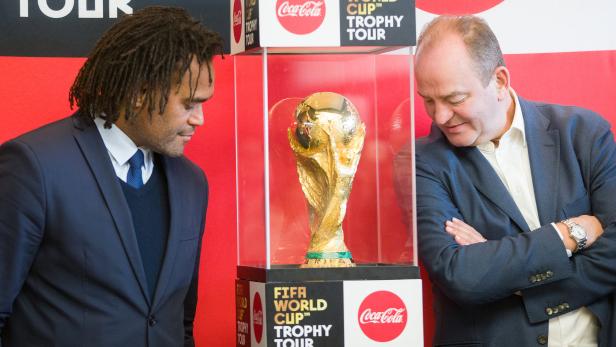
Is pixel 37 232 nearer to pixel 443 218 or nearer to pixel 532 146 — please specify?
pixel 443 218

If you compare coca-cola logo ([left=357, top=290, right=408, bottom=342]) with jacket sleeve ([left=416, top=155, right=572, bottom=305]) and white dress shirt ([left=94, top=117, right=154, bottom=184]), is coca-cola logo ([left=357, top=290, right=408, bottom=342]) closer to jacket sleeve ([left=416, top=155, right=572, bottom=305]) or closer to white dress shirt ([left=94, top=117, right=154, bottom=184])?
jacket sleeve ([left=416, top=155, right=572, bottom=305])

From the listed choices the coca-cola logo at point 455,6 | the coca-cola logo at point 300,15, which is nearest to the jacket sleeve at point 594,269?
the coca-cola logo at point 455,6

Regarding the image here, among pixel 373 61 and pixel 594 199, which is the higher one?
pixel 373 61

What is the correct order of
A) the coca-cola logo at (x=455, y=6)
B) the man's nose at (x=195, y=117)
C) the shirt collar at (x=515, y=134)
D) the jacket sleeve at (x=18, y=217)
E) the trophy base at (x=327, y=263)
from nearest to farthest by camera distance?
1. the jacket sleeve at (x=18, y=217)
2. the man's nose at (x=195, y=117)
3. the trophy base at (x=327, y=263)
4. the shirt collar at (x=515, y=134)
5. the coca-cola logo at (x=455, y=6)

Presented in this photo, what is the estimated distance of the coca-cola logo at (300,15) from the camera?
258 centimetres

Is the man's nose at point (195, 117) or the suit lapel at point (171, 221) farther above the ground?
the man's nose at point (195, 117)

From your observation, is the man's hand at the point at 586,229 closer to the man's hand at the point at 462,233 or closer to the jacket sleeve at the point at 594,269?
the jacket sleeve at the point at 594,269

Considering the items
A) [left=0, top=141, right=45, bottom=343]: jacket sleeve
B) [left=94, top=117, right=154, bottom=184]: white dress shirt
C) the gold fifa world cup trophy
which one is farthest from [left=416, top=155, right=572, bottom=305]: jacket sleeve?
[left=0, top=141, right=45, bottom=343]: jacket sleeve

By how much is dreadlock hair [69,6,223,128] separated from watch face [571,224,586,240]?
1079 millimetres

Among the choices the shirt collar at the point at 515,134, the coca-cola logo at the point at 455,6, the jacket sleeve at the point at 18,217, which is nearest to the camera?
the jacket sleeve at the point at 18,217

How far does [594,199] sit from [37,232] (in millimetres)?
1536

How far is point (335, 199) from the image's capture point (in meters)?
2.68

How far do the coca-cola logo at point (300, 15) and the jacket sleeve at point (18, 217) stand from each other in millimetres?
731

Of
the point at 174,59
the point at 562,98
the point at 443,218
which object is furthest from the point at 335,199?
the point at 562,98
